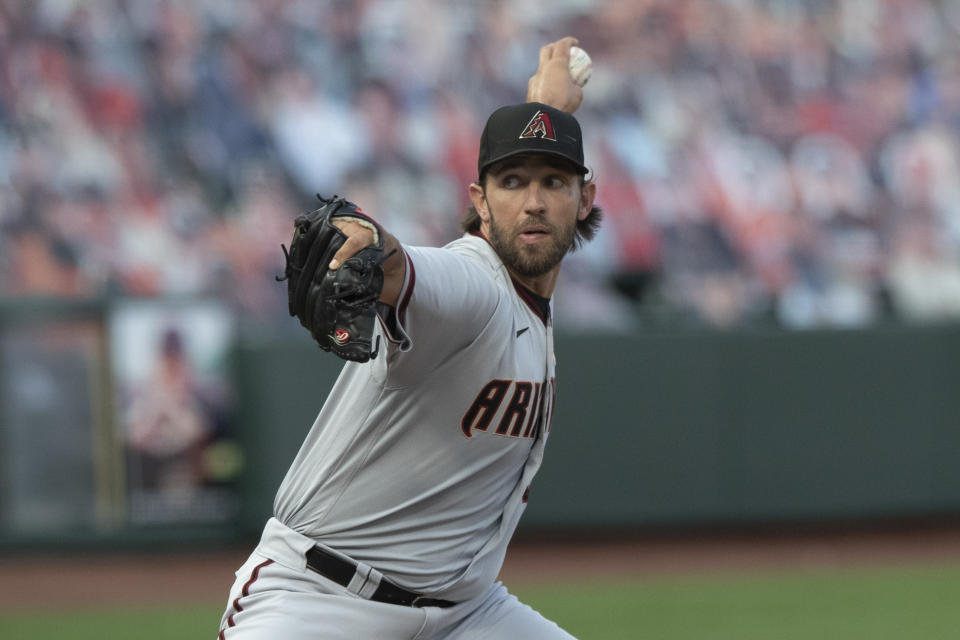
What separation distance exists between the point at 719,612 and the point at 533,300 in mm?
4594

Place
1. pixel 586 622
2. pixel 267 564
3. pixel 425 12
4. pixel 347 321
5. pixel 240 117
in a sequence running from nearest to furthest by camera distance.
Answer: pixel 347 321 < pixel 267 564 < pixel 586 622 < pixel 240 117 < pixel 425 12

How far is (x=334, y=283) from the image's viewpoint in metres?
2.64

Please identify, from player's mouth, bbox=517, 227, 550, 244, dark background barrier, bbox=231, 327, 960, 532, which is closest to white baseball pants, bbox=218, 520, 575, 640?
player's mouth, bbox=517, 227, 550, 244

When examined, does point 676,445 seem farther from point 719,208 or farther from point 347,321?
point 347,321

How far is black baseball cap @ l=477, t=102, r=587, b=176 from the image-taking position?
11.2 feet

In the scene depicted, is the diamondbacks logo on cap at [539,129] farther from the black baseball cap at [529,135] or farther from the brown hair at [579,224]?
the brown hair at [579,224]

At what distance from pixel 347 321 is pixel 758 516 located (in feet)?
24.5

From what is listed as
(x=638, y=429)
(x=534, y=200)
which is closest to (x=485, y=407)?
(x=534, y=200)

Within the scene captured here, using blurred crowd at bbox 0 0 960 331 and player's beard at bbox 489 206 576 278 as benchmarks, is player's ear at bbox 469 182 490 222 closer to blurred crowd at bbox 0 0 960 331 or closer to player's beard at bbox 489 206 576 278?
player's beard at bbox 489 206 576 278

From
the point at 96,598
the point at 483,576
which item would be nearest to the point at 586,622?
the point at 96,598

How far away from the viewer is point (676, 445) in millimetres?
9523

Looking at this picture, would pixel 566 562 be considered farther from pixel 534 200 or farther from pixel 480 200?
pixel 534 200

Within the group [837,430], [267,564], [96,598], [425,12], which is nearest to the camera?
[267,564]

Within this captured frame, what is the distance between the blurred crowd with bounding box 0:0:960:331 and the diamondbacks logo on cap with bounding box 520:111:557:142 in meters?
6.04
